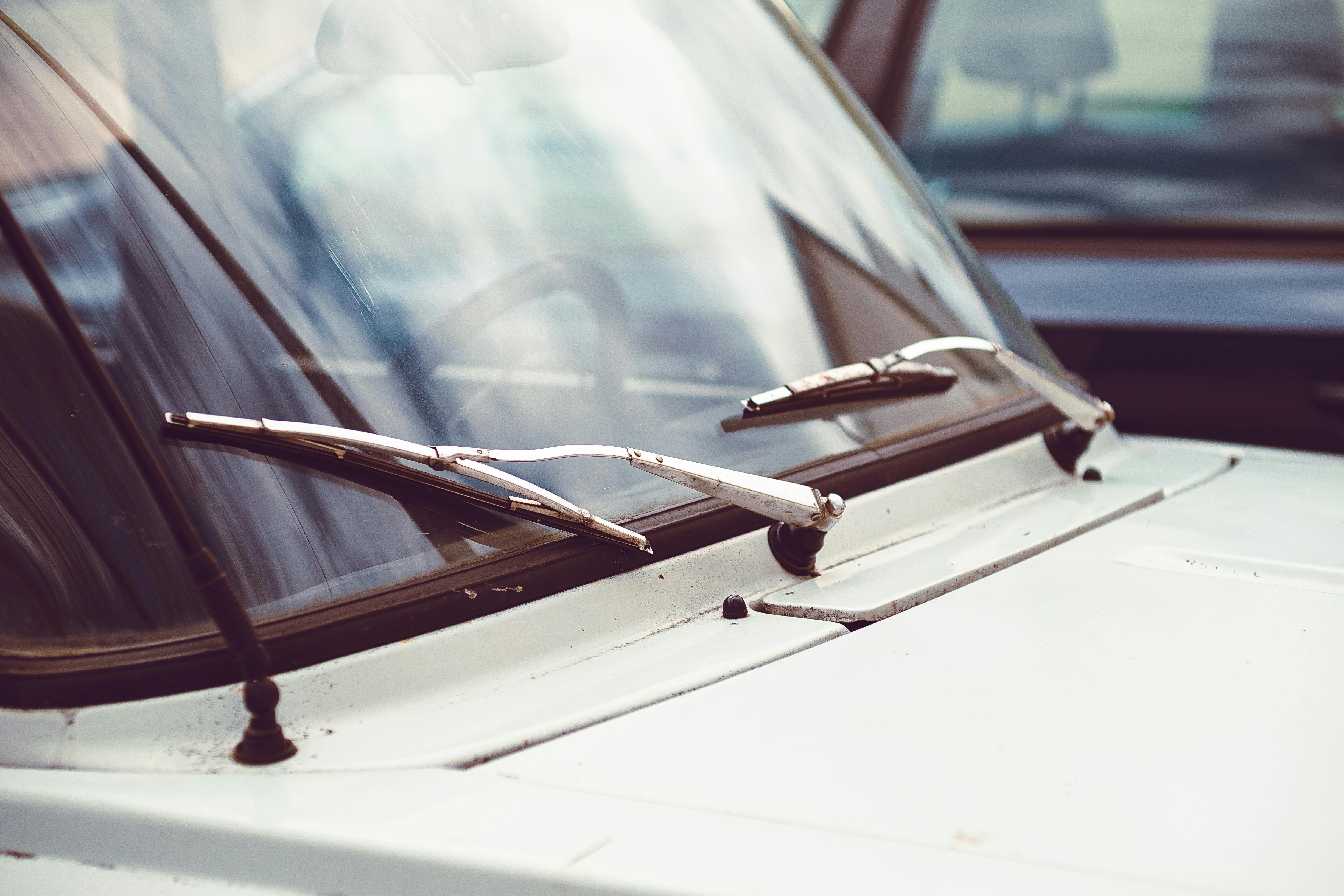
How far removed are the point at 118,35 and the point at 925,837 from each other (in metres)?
0.96

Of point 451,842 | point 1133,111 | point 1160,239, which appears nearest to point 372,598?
point 451,842

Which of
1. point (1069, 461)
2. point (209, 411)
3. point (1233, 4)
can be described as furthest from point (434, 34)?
point (1233, 4)

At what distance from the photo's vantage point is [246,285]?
3.25ft

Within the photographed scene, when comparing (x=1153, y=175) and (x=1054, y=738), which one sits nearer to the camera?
(x=1054, y=738)

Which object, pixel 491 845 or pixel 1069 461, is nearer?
pixel 491 845

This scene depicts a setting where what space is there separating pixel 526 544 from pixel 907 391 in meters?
0.55

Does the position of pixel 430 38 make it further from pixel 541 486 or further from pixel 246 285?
pixel 541 486

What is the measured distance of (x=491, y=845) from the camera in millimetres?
732

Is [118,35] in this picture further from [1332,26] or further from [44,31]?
[1332,26]

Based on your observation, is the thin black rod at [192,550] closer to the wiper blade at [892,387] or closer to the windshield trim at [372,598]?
the windshield trim at [372,598]

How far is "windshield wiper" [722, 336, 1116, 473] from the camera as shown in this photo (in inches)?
47.4

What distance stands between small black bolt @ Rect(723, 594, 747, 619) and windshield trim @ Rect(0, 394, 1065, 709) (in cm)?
6

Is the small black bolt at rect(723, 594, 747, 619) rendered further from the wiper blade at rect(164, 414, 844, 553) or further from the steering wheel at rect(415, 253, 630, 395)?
the steering wheel at rect(415, 253, 630, 395)

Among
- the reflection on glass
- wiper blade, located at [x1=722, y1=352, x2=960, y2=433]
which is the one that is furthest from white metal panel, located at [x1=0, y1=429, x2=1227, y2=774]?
the reflection on glass
